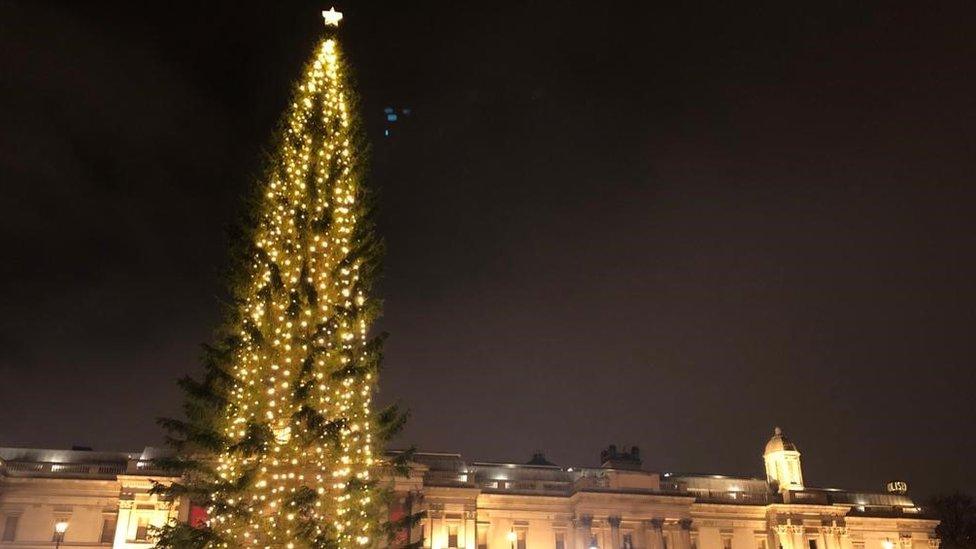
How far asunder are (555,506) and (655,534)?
7557 mm

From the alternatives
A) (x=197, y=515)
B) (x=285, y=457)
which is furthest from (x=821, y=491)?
(x=285, y=457)

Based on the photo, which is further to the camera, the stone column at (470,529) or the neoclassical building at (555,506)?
the stone column at (470,529)

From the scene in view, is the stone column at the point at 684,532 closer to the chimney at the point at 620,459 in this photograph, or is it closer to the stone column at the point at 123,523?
the chimney at the point at 620,459

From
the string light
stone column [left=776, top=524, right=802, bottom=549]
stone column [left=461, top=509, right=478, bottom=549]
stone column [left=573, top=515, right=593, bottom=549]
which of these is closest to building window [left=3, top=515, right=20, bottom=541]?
stone column [left=461, top=509, right=478, bottom=549]

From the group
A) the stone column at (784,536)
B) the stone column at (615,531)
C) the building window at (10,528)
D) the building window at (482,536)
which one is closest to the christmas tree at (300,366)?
the building window at (482,536)

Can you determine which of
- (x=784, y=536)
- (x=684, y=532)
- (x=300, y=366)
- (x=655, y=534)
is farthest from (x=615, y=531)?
(x=300, y=366)

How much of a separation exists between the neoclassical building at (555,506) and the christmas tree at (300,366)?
30.2 m

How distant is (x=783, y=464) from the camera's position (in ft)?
217

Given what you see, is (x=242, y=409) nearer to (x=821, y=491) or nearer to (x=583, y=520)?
(x=583, y=520)

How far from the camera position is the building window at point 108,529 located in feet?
169

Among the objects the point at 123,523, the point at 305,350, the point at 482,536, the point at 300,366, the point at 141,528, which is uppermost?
the point at 305,350

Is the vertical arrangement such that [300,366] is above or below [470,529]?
above

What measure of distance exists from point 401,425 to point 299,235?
20.3 ft

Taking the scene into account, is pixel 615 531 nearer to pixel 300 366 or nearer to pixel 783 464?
pixel 783 464
